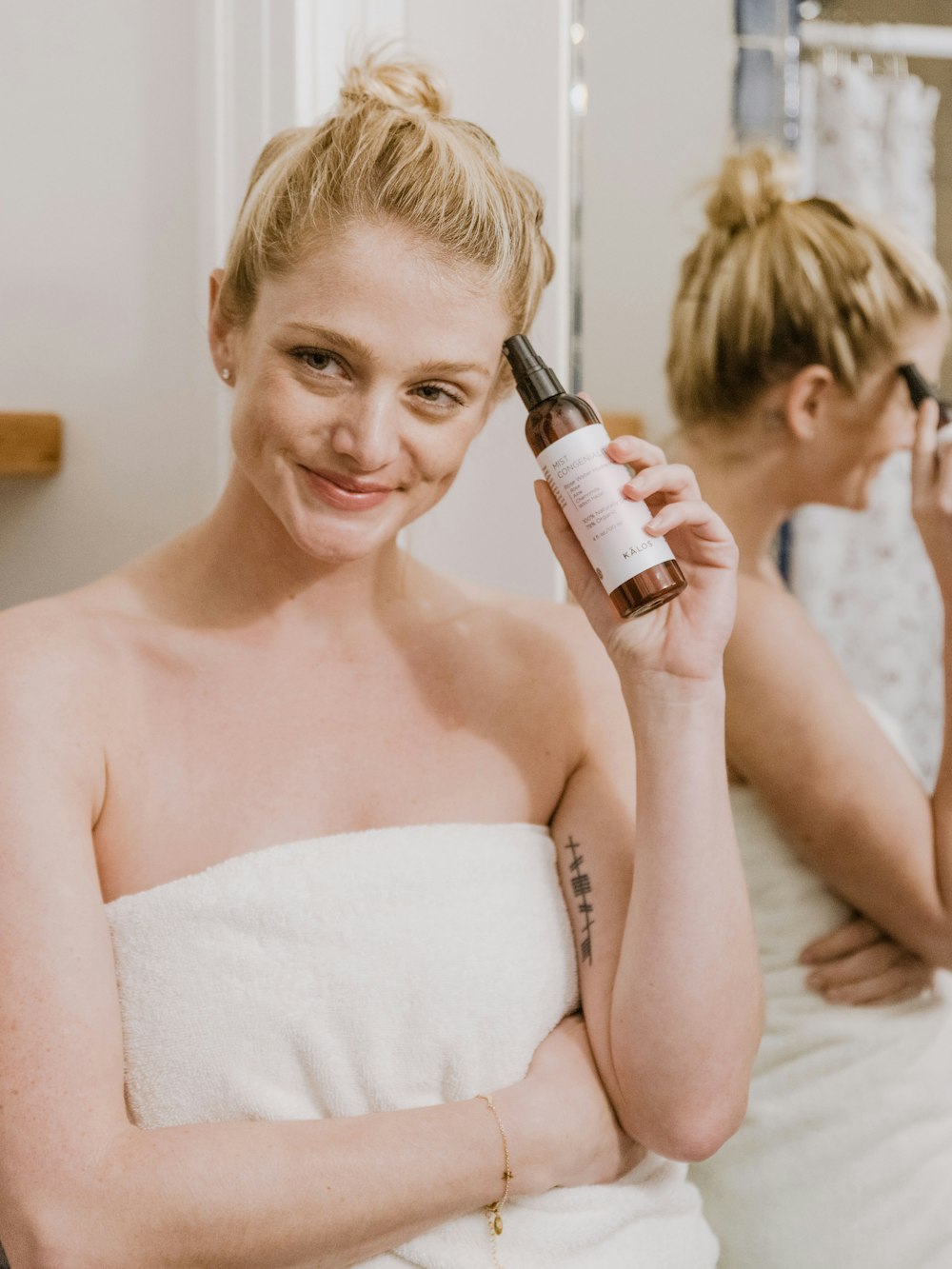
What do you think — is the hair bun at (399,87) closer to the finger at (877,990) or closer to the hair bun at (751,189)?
the hair bun at (751,189)

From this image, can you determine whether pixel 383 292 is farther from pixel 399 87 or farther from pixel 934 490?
pixel 934 490

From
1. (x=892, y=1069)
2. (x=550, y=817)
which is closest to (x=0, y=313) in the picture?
(x=550, y=817)

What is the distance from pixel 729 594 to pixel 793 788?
356 mm

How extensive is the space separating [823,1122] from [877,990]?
138 mm

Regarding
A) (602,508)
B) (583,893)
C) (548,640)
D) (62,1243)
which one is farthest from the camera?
(548,640)

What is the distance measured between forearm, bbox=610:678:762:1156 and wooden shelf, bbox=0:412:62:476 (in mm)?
677

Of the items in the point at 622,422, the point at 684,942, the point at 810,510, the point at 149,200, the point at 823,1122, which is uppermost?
the point at 149,200

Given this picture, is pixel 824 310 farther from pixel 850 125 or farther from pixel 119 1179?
pixel 119 1179

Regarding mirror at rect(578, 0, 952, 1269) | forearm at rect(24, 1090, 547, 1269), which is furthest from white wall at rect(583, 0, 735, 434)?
forearm at rect(24, 1090, 547, 1269)

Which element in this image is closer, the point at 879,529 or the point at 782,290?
the point at 782,290

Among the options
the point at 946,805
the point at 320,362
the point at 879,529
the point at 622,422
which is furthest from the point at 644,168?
the point at 946,805

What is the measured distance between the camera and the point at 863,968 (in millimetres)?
1218

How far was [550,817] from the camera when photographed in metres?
1.03

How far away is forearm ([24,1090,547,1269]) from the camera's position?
73 cm
